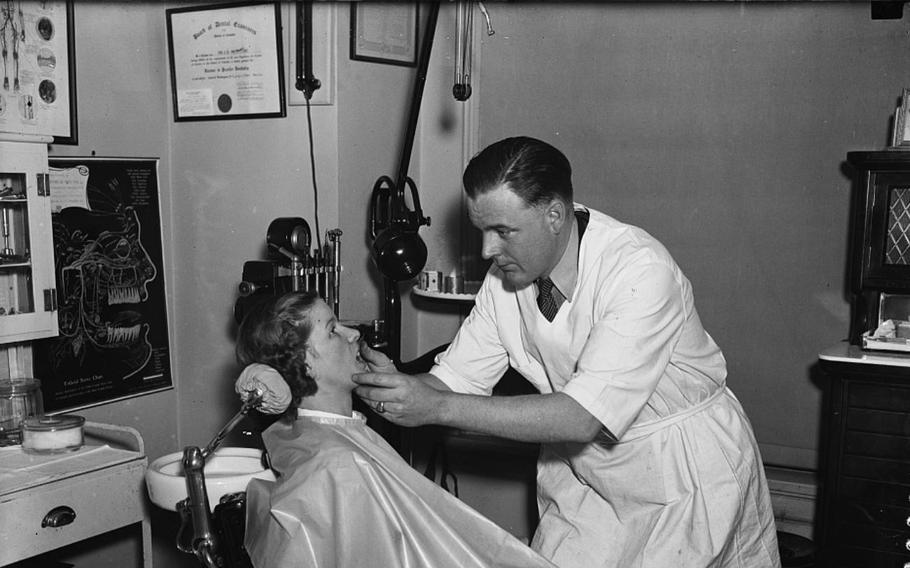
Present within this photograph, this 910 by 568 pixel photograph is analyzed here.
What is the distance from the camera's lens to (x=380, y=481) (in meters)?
2.09

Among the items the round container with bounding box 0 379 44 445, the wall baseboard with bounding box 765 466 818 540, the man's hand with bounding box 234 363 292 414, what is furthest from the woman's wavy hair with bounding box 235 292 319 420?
the wall baseboard with bounding box 765 466 818 540

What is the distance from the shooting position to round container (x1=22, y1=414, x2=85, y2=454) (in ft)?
8.87

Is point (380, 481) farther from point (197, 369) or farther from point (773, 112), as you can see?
point (773, 112)

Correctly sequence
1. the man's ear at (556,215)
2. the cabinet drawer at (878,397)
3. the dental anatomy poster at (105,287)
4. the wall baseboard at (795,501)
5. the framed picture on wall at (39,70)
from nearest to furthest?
the man's ear at (556,215), the cabinet drawer at (878,397), the framed picture on wall at (39,70), the dental anatomy poster at (105,287), the wall baseboard at (795,501)

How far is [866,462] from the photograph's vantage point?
2.71m

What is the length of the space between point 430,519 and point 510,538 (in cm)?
19

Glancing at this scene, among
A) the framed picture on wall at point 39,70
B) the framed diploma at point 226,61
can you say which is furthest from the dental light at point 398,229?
the framed picture on wall at point 39,70

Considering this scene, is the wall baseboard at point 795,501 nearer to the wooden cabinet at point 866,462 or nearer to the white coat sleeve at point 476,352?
the wooden cabinet at point 866,462

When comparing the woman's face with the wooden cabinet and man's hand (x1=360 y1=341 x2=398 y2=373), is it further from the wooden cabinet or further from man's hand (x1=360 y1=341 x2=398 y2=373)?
the wooden cabinet

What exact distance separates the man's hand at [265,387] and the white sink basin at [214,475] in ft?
0.79

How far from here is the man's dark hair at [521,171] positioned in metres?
1.94

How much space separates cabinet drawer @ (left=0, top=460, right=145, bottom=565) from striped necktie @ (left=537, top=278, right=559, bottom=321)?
4.51 ft

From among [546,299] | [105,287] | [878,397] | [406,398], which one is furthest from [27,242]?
[878,397]

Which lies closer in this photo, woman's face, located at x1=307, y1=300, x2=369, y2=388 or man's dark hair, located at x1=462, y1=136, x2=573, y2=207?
man's dark hair, located at x1=462, y1=136, x2=573, y2=207
